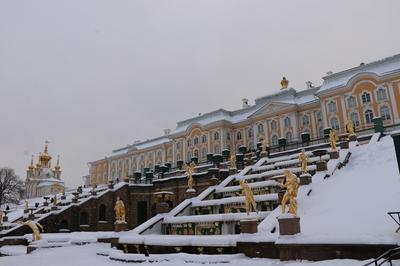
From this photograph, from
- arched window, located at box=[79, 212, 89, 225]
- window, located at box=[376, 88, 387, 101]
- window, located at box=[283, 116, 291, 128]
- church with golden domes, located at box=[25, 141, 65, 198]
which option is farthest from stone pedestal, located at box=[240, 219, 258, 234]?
church with golden domes, located at box=[25, 141, 65, 198]

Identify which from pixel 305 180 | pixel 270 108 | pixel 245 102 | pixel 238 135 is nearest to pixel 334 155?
pixel 305 180

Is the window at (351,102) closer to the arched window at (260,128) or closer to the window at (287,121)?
the window at (287,121)

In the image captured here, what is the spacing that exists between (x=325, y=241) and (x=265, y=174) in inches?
503

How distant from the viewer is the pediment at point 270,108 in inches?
2056

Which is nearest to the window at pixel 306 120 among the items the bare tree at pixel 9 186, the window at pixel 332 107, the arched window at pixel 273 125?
the arched window at pixel 273 125

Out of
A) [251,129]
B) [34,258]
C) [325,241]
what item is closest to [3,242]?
[34,258]

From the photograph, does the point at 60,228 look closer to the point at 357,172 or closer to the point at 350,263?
the point at 357,172

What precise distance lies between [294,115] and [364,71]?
11371 millimetres

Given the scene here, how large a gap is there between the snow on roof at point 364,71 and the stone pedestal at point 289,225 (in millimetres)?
37316

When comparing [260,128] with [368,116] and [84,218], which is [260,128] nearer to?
[368,116]

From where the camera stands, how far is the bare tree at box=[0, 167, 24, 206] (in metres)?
66.0

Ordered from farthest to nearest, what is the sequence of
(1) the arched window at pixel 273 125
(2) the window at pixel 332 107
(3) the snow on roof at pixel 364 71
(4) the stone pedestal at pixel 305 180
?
(1) the arched window at pixel 273 125 → (2) the window at pixel 332 107 → (3) the snow on roof at pixel 364 71 → (4) the stone pedestal at pixel 305 180

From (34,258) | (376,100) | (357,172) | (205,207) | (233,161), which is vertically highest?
(376,100)

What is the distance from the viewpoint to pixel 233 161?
86.8 feet
